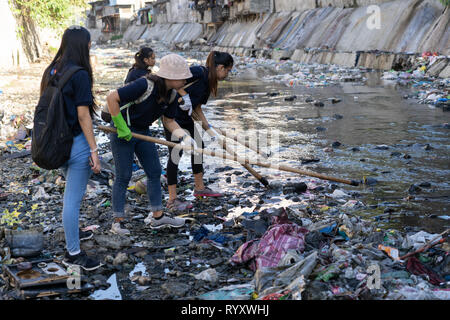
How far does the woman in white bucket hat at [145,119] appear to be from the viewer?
3.68 meters

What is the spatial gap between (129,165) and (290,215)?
4.82 ft

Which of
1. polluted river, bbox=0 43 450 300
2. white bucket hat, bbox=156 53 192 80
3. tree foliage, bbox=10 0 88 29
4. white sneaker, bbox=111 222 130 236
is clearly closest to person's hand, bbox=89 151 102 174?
Answer: polluted river, bbox=0 43 450 300

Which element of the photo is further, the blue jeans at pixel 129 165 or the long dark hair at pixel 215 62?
the long dark hair at pixel 215 62

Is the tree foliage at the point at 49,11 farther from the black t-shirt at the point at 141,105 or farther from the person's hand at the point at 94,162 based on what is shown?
the person's hand at the point at 94,162

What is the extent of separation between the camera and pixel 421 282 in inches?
117

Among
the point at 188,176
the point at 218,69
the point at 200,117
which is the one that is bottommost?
the point at 188,176

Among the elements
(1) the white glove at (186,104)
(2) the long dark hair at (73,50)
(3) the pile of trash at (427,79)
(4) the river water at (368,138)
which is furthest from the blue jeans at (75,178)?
(3) the pile of trash at (427,79)

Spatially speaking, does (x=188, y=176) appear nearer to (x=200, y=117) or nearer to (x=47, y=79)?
(x=200, y=117)

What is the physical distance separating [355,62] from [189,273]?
14.8 metres

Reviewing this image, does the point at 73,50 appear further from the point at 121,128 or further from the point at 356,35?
the point at 356,35

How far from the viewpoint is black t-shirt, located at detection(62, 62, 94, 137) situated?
9.90 ft

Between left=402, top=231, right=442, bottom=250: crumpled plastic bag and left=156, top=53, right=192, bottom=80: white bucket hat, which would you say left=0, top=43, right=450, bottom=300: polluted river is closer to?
left=402, top=231, right=442, bottom=250: crumpled plastic bag

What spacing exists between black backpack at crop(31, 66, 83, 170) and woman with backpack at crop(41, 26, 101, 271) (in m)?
0.03
